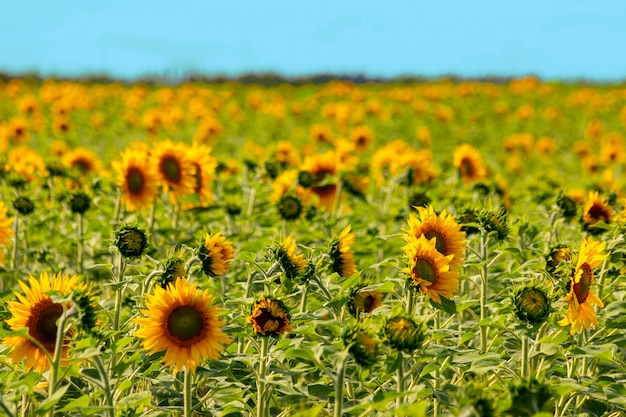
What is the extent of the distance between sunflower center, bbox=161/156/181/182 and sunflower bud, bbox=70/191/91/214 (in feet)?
1.85

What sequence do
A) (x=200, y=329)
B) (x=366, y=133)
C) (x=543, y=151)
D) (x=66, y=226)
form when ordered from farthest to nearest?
(x=543, y=151) < (x=366, y=133) < (x=66, y=226) < (x=200, y=329)

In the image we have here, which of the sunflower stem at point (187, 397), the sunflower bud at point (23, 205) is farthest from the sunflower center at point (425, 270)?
the sunflower bud at point (23, 205)

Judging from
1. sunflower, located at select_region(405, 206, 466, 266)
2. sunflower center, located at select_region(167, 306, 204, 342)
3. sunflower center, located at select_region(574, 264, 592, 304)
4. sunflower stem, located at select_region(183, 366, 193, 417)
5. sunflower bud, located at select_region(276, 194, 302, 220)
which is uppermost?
sunflower, located at select_region(405, 206, 466, 266)

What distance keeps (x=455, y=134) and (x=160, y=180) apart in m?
10.3

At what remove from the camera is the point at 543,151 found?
10938mm

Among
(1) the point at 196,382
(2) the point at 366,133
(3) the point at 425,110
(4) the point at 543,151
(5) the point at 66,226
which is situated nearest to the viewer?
(1) the point at 196,382

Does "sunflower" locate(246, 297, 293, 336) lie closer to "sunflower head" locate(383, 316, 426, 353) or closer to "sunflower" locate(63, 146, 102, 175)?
"sunflower head" locate(383, 316, 426, 353)

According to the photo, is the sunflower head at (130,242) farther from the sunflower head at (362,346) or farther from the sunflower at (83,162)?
the sunflower at (83,162)

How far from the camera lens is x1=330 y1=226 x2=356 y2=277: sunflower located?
3.12 m

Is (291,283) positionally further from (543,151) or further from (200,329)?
(543,151)

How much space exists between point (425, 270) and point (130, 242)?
4.09ft

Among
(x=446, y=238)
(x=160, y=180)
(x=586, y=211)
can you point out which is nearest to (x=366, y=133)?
(x=160, y=180)

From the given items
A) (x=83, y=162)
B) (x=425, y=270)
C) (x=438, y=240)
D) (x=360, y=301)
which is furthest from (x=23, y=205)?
(x=425, y=270)

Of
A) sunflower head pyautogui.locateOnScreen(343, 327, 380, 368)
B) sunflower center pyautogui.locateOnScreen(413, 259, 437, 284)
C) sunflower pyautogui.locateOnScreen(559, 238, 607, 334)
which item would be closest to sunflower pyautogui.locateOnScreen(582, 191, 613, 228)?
sunflower pyautogui.locateOnScreen(559, 238, 607, 334)
